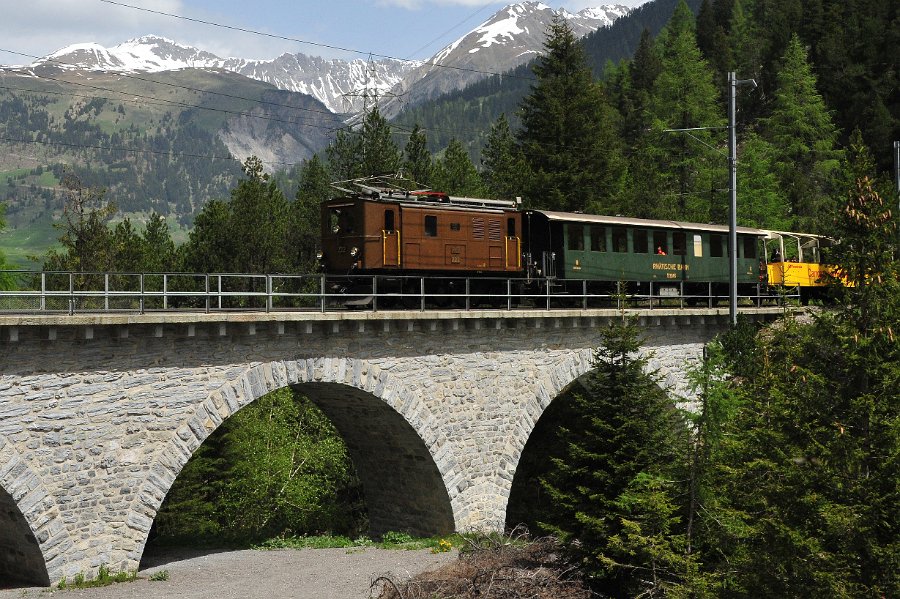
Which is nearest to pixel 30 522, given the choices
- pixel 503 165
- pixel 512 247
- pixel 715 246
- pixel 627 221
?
pixel 512 247

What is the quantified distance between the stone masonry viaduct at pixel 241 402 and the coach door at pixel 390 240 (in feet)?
10.3

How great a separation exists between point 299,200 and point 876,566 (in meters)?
52.2

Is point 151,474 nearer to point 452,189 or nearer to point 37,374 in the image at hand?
point 37,374

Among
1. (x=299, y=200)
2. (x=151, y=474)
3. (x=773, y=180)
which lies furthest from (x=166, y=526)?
(x=773, y=180)

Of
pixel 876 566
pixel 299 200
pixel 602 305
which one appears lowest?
pixel 876 566

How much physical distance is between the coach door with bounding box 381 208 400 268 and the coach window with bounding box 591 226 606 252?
8334 millimetres

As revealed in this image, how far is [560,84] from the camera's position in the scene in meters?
55.3

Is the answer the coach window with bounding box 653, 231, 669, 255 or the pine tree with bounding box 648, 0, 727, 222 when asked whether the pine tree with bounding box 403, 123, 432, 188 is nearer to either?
the pine tree with bounding box 648, 0, 727, 222

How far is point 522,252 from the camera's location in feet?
101

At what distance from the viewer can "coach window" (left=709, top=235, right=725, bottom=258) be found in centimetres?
3559

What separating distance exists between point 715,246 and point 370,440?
17.3m

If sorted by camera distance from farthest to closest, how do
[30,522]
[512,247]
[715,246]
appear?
[715,246], [512,247], [30,522]

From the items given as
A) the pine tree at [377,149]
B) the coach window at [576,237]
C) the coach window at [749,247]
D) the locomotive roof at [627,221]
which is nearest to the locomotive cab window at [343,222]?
the locomotive roof at [627,221]

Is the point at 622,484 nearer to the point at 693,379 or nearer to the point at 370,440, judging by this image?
the point at 693,379
